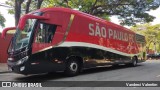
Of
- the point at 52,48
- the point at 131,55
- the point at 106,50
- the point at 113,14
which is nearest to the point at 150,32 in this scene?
the point at 113,14

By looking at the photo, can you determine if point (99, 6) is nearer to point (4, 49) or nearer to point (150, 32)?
point (4, 49)

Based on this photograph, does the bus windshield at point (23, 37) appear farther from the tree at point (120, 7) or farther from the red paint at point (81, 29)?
the tree at point (120, 7)

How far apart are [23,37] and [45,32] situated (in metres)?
0.97

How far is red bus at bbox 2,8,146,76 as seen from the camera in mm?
11062

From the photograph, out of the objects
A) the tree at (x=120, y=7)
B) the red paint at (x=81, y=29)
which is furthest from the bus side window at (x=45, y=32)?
the tree at (x=120, y=7)

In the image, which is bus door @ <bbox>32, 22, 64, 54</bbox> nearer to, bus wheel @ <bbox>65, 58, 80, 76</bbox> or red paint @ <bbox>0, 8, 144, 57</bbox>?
red paint @ <bbox>0, 8, 144, 57</bbox>

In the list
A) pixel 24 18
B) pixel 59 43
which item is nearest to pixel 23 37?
pixel 24 18

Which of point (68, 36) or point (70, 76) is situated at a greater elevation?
point (68, 36)

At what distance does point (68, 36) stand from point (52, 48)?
122 cm

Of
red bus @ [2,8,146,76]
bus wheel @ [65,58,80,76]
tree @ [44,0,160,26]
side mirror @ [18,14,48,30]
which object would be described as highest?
tree @ [44,0,160,26]

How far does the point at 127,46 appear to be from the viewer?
19672 millimetres

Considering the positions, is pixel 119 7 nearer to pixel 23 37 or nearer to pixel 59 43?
pixel 59 43

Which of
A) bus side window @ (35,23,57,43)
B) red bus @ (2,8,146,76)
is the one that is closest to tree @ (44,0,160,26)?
red bus @ (2,8,146,76)

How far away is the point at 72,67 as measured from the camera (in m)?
13.0
